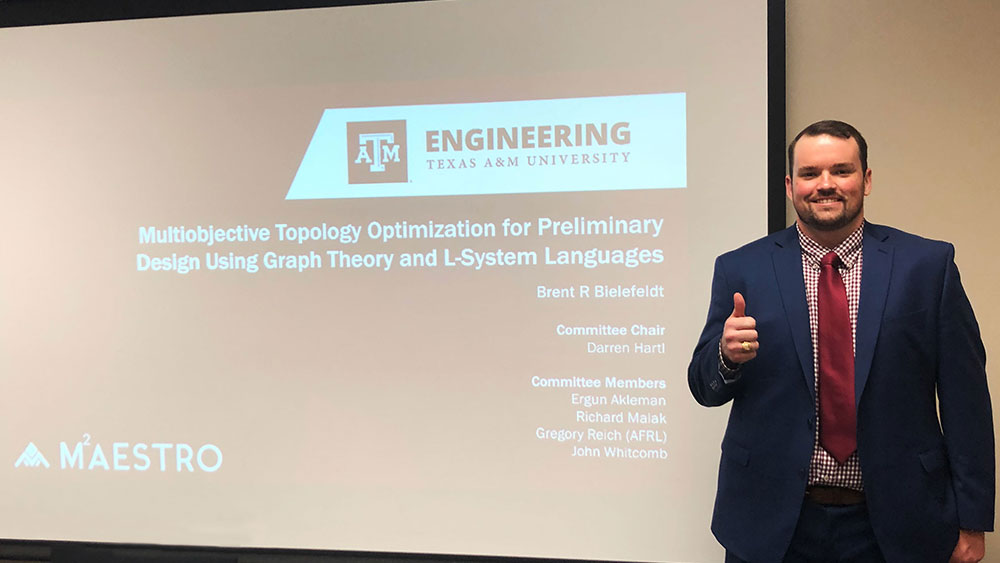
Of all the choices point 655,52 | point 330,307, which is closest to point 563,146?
point 655,52

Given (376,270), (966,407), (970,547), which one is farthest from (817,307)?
(376,270)

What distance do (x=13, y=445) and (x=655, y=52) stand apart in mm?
2516

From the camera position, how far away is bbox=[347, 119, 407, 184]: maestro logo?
2189 millimetres

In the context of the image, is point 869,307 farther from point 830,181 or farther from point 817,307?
point 830,181

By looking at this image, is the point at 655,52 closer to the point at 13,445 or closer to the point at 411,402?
the point at 411,402

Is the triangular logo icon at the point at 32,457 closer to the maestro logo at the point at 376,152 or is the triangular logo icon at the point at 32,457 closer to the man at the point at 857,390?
the maestro logo at the point at 376,152

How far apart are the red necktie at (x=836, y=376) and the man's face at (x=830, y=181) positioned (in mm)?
143

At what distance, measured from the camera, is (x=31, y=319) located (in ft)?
7.70

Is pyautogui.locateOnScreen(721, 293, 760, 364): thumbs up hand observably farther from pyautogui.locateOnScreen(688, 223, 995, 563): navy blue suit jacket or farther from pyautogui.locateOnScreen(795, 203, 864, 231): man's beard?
pyautogui.locateOnScreen(795, 203, 864, 231): man's beard

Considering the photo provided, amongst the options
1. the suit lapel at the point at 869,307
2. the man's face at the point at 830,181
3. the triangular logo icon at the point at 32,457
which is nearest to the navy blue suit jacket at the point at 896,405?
the suit lapel at the point at 869,307

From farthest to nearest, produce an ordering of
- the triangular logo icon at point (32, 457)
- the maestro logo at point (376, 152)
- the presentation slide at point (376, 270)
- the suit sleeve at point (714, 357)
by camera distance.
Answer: the triangular logo icon at point (32, 457) < the maestro logo at point (376, 152) < the presentation slide at point (376, 270) < the suit sleeve at point (714, 357)

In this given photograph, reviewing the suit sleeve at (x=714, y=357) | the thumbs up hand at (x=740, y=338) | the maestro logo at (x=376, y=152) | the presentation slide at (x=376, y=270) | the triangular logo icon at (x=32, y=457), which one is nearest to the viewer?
the thumbs up hand at (x=740, y=338)

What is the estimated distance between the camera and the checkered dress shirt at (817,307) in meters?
1.45

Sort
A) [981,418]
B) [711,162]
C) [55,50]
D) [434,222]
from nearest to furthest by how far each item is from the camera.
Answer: [981,418], [711,162], [434,222], [55,50]
